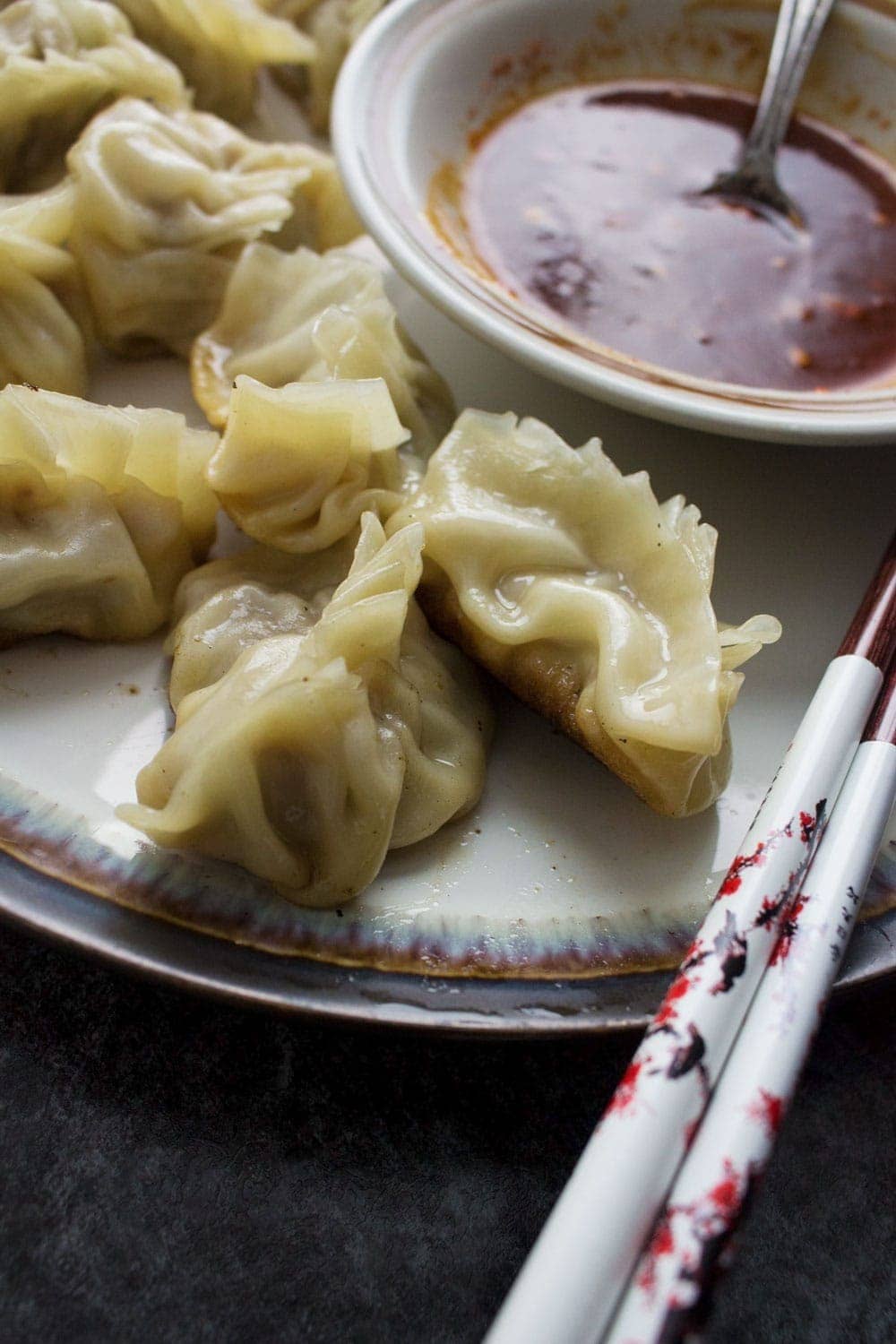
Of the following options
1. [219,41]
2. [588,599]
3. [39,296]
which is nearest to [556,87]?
[219,41]

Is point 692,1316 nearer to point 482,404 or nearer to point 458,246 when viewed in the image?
point 482,404

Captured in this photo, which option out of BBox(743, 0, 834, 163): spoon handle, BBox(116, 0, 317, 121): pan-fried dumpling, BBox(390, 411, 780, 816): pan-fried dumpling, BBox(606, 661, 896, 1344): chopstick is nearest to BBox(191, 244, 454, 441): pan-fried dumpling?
BBox(390, 411, 780, 816): pan-fried dumpling

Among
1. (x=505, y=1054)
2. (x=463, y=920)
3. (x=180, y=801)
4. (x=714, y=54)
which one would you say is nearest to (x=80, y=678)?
(x=180, y=801)

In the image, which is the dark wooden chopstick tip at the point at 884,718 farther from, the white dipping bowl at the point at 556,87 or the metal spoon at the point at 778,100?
the metal spoon at the point at 778,100

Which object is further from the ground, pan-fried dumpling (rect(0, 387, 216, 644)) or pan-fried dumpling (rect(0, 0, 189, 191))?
pan-fried dumpling (rect(0, 0, 189, 191))

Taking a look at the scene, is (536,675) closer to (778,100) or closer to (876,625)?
(876,625)

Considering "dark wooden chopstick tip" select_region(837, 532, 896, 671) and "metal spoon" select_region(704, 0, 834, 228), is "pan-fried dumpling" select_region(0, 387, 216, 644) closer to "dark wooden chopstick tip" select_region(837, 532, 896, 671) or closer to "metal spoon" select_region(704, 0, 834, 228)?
"dark wooden chopstick tip" select_region(837, 532, 896, 671)

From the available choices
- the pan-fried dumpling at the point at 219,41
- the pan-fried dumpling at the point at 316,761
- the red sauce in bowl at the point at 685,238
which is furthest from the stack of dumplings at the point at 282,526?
the red sauce in bowl at the point at 685,238
